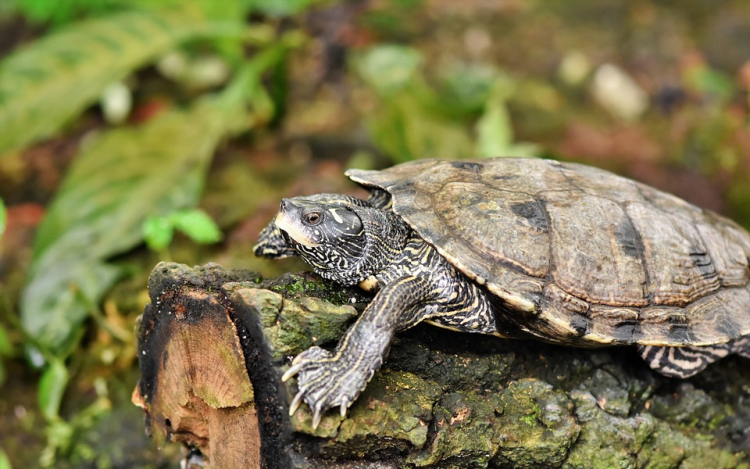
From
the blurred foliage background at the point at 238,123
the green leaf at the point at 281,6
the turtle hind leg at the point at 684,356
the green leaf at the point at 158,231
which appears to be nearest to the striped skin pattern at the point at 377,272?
the turtle hind leg at the point at 684,356

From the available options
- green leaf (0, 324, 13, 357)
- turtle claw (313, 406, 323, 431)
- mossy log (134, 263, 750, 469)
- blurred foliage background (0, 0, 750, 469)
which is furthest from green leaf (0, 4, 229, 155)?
turtle claw (313, 406, 323, 431)

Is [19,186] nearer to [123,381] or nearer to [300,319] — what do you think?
[123,381]

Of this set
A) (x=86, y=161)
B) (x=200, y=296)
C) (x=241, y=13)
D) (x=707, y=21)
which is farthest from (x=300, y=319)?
(x=707, y=21)

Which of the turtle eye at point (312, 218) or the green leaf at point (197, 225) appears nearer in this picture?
the turtle eye at point (312, 218)

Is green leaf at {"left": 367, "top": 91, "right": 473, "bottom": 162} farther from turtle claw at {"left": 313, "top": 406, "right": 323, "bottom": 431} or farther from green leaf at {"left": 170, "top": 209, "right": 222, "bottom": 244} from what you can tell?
turtle claw at {"left": 313, "top": 406, "right": 323, "bottom": 431}

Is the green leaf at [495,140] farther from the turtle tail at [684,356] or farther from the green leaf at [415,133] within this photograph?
the turtle tail at [684,356]

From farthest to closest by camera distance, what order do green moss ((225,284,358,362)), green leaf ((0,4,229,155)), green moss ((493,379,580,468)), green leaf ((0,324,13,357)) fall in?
1. green leaf ((0,4,229,155))
2. green leaf ((0,324,13,357))
3. green moss ((493,379,580,468))
4. green moss ((225,284,358,362))
